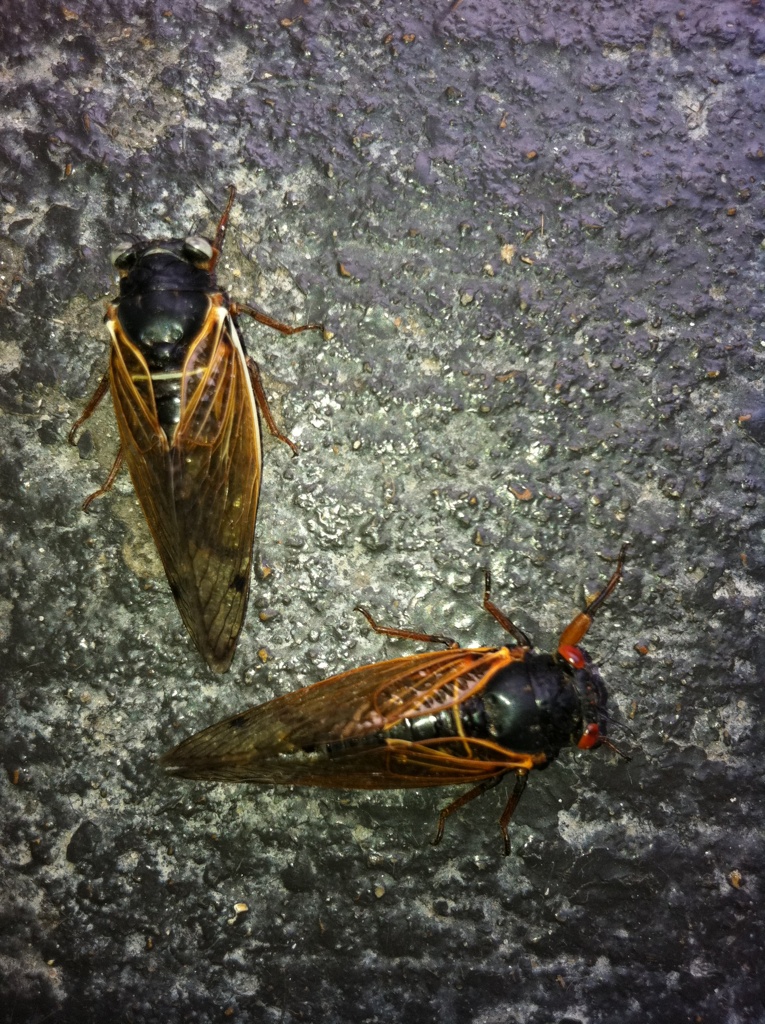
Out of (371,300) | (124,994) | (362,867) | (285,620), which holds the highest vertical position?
(371,300)

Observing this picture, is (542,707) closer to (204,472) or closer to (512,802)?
(512,802)

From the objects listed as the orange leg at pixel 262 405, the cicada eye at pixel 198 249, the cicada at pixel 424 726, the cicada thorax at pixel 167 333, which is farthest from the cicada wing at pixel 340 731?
the cicada eye at pixel 198 249

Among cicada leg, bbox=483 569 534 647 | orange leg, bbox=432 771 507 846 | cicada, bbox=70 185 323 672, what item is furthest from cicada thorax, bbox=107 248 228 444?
orange leg, bbox=432 771 507 846

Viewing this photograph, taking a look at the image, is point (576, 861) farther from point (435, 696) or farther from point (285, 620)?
point (285, 620)

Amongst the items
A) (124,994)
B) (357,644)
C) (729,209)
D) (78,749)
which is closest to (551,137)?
(729,209)

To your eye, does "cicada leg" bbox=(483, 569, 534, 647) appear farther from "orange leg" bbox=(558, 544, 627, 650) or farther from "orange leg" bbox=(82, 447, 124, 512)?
"orange leg" bbox=(82, 447, 124, 512)

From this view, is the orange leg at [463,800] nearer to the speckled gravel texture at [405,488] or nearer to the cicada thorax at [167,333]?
the speckled gravel texture at [405,488]
